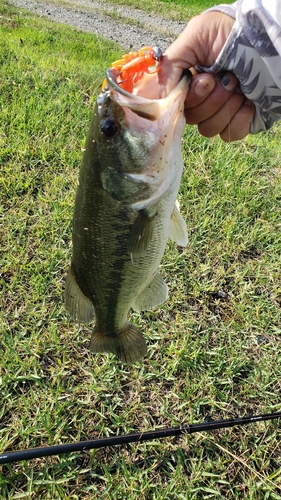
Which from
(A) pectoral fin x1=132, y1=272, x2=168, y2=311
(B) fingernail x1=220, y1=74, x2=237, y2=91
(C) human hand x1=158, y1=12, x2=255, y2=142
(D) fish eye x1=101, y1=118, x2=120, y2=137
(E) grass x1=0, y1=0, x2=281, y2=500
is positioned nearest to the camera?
(D) fish eye x1=101, y1=118, x2=120, y2=137

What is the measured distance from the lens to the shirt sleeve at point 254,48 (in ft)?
5.56

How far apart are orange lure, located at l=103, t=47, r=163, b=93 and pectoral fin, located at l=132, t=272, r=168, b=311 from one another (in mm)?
923

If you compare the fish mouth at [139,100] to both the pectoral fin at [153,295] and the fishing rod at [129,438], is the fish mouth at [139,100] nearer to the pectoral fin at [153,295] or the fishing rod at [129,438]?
the pectoral fin at [153,295]

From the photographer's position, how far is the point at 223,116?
75.0 inches

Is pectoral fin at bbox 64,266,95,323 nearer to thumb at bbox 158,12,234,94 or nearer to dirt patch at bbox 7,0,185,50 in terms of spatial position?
thumb at bbox 158,12,234,94

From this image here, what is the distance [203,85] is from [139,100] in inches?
15.1

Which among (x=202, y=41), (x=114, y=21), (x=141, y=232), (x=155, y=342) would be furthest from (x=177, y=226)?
(x=114, y=21)

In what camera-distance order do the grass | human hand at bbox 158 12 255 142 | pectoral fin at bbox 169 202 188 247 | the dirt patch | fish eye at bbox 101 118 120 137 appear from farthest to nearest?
the dirt patch, the grass, pectoral fin at bbox 169 202 188 247, human hand at bbox 158 12 255 142, fish eye at bbox 101 118 120 137

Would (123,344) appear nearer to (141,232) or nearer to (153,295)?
(153,295)

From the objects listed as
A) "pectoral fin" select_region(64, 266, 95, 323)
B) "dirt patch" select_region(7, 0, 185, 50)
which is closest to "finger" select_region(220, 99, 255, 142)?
"pectoral fin" select_region(64, 266, 95, 323)

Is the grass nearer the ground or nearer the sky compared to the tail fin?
nearer the ground

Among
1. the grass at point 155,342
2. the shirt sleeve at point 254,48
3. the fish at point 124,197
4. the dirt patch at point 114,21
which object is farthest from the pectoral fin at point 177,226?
the dirt patch at point 114,21

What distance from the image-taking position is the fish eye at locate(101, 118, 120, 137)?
1.50 m

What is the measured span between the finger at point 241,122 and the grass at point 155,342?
137 centimetres
